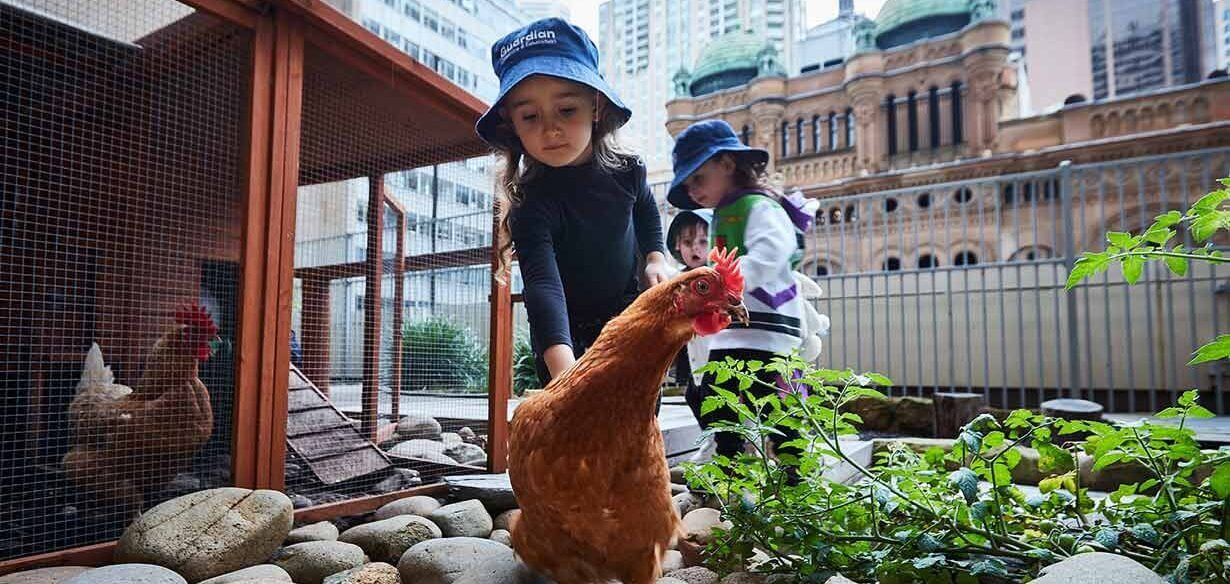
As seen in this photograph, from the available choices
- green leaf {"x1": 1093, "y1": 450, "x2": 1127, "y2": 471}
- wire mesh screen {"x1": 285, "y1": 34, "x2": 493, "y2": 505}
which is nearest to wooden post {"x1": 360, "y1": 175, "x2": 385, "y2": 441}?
wire mesh screen {"x1": 285, "y1": 34, "x2": 493, "y2": 505}

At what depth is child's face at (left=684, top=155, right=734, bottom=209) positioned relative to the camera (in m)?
2.54

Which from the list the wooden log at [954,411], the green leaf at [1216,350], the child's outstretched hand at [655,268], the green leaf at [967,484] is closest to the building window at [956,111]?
the wooden log at [954,411]

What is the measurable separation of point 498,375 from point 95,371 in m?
1.73

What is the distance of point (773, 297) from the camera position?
2.32 m

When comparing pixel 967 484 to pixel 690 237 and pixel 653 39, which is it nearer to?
pixel 690 237

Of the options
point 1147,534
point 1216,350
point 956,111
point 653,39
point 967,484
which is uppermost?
point 956,111

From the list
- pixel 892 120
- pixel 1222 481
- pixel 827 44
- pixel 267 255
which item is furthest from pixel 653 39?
pixel 827 44

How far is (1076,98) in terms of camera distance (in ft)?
44.0

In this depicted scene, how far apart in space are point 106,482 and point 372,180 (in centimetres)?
175

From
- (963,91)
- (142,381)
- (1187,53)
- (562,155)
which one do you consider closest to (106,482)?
(142,381)

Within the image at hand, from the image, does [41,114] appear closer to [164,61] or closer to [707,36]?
[164,61]

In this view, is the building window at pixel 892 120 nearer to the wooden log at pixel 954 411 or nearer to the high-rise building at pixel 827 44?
the high-rise building at pixel 827 44

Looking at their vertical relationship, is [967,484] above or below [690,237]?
below

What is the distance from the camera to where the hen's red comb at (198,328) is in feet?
8.67
